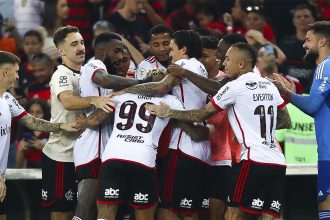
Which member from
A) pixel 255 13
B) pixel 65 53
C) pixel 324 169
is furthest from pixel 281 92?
pixel 255 13

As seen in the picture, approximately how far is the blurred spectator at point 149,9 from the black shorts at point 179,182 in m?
4.76

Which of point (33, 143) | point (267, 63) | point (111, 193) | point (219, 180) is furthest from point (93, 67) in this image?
point (267, 63)

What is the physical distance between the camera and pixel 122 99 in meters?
10.2

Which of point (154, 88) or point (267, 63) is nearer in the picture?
point (154, 88)

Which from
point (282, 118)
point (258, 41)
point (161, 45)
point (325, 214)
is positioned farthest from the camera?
point (258, 41)

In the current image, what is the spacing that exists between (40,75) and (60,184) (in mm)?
3458

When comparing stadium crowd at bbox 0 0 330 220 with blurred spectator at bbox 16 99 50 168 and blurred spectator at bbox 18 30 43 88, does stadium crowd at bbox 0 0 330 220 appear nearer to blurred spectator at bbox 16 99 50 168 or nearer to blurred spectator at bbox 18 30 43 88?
blurred spectator at bbox 16 99 50 168

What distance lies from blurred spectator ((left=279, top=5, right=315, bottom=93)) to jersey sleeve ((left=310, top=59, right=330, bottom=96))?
13.4 feet

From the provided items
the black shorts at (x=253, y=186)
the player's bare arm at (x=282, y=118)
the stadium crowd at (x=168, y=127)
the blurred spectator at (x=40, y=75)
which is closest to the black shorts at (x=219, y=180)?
the stadium crowd at (x=168, y=127)

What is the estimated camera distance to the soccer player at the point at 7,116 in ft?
34.3

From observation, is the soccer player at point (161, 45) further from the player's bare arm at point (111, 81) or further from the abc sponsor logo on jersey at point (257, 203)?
the abc sponsor logo on jersey at point (257, 203)

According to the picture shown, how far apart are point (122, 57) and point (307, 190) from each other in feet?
13.3

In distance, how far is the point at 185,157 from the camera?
1062cm

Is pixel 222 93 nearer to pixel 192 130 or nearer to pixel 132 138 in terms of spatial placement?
pixel 192 130
